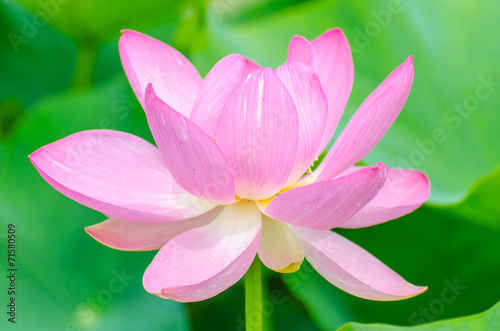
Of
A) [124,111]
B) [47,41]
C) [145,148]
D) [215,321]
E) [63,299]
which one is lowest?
[215,321]

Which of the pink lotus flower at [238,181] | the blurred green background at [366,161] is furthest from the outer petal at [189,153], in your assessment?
the blurred green background at [366,161]

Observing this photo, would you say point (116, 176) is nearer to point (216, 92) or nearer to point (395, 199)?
point (216, 92)

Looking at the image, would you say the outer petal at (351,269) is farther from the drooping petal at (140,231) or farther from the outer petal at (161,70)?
the outer petal at (161,70)

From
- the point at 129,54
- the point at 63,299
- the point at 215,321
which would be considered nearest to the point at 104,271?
the point at 63,299

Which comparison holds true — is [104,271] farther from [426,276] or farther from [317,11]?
[317,11]

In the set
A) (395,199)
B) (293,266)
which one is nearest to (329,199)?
(293,266)

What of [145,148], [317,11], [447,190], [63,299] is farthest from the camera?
[317,11]
